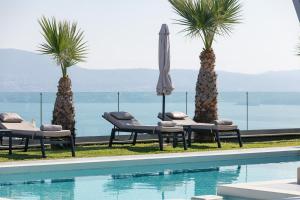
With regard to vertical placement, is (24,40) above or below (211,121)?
above

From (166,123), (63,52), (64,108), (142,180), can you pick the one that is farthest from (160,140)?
(142,180)

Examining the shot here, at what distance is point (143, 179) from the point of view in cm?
1153

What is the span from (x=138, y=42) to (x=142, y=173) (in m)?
56.4

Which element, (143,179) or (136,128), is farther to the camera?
(136,128)

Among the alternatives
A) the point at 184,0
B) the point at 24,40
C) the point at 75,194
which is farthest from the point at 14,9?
the point at 75,194

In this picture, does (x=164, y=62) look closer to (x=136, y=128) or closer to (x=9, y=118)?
(x=136, y=128)

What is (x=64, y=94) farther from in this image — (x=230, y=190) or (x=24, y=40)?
(x=24, y=40)

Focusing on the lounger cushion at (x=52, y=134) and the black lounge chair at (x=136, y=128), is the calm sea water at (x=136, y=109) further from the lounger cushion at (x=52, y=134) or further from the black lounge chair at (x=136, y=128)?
the lounger cushion at (x=52, y=134)

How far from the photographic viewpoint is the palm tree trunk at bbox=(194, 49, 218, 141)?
16.9 metres

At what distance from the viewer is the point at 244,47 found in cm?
8019

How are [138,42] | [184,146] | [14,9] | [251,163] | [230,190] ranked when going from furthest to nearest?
[14,9], [138,42], [184,146], [251,163], [230,190]

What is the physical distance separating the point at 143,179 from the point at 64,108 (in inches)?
149

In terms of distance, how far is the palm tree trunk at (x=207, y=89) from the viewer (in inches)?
666

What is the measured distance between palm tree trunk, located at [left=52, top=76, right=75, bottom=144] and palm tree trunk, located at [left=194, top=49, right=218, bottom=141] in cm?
331
